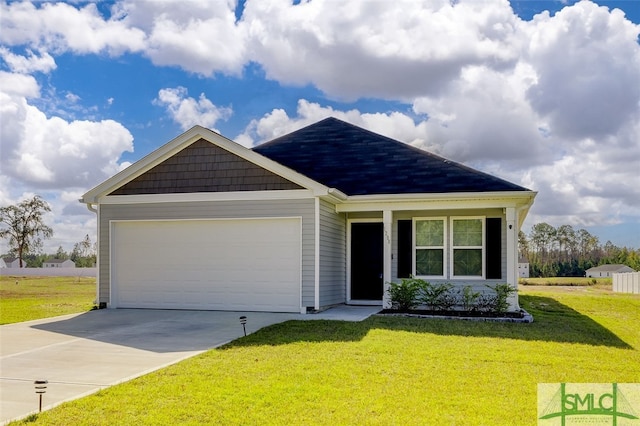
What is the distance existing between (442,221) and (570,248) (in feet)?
209

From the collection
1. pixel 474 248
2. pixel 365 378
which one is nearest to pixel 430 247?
pixel 474 248

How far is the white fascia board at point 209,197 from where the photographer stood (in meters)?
12.6

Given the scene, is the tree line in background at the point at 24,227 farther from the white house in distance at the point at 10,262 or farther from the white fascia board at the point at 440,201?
the white fascia board at the point at 440,201

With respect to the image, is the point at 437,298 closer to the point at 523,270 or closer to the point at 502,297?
the point at 502,297

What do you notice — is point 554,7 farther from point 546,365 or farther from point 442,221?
point 546,365

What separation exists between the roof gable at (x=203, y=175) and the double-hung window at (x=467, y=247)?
173 inches

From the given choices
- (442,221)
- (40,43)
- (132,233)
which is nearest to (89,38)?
(40,43)

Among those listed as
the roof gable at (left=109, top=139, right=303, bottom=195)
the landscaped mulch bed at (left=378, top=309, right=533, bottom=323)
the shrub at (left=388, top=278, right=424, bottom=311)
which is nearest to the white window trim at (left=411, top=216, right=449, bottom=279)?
the shrub at (left=388, top=278, right=424, bottom=311)

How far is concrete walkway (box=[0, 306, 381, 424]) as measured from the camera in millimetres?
6223

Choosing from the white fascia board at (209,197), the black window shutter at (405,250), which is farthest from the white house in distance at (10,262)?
the black window shutter at (405,250)

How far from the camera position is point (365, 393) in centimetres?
579

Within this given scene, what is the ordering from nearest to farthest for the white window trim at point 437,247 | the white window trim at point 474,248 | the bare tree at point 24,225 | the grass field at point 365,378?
the grass field at point 365,378, the white window trim at point 474,248, the white window trim at point 437,247, the bare tree at point 24,225

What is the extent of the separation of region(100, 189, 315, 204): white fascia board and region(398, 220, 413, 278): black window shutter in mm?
2996

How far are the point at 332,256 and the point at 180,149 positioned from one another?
4530mm
